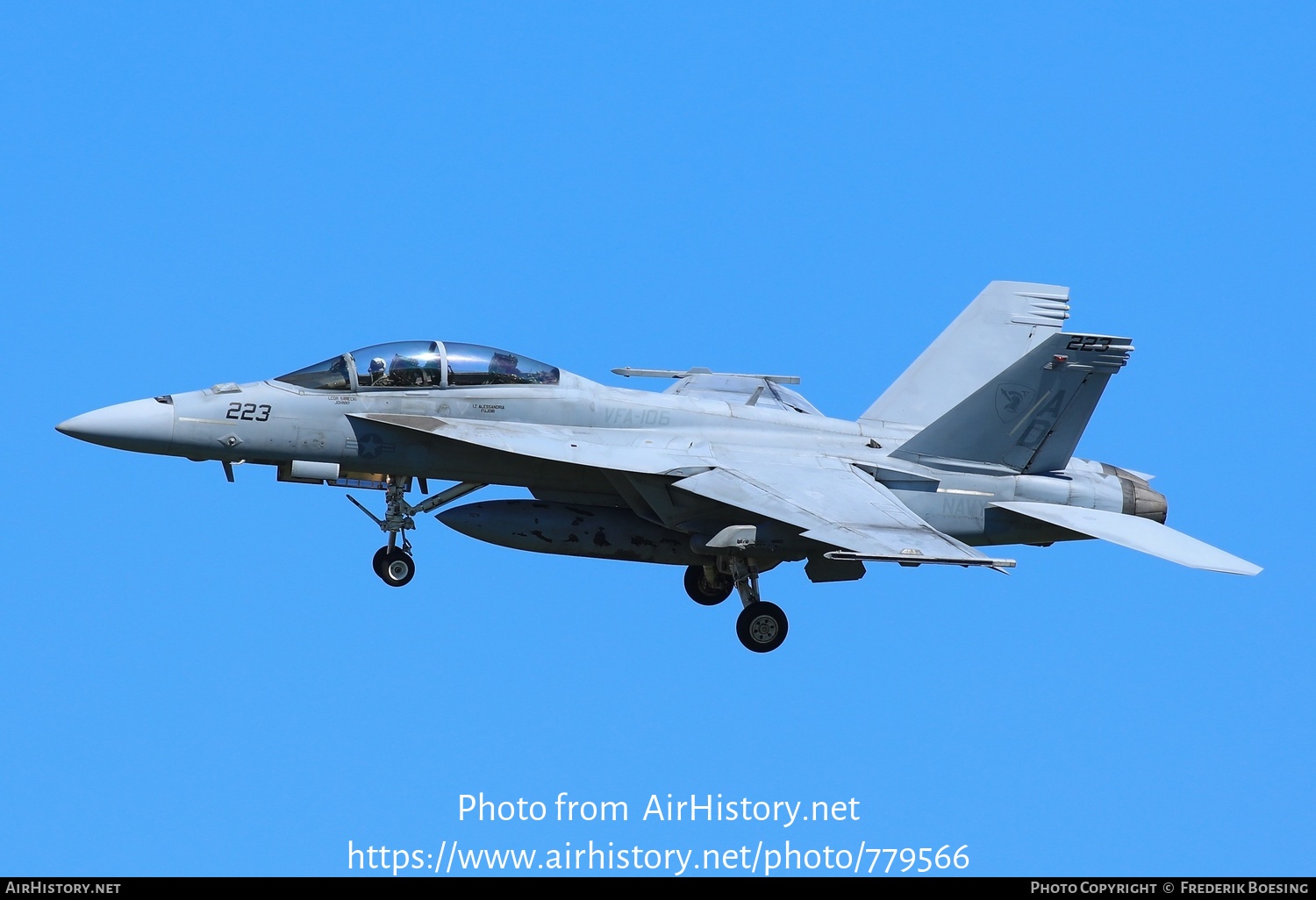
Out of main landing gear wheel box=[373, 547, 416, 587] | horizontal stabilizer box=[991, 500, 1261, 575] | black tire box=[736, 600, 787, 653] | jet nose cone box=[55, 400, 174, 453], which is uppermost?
jet nose cone box=[55, 400, 174, 453]

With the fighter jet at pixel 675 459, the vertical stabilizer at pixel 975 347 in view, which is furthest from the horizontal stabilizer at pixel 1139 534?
the vertical stabilizer at pixel 975 347

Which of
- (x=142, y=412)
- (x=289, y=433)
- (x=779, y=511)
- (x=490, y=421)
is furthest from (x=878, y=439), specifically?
(x=142, y=412)

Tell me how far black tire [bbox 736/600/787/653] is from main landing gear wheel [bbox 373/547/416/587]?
324cm

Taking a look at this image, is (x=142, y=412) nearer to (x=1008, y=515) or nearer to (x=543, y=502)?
(x=543, y=502)

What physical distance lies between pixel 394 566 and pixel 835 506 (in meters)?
4.27

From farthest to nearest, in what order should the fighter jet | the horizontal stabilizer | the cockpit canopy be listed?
the horizontal stabilizer
the cockpit canopy
the fighter jet

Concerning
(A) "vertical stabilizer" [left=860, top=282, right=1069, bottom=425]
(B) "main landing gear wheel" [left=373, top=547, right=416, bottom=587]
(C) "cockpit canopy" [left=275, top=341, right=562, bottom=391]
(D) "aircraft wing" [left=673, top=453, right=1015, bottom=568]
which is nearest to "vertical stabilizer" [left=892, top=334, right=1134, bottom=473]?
(D) "aircraft wing" [left=673, top=453, right=1015, bottom=568]

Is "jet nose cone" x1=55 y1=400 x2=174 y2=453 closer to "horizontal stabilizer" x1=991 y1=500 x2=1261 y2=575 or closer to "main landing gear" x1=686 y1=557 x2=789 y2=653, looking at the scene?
"main landing gear" x1=686 y1=557 x2=789 y2=653

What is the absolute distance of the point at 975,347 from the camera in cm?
2033

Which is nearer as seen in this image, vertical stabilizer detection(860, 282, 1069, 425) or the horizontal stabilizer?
the horizontal stabilizer

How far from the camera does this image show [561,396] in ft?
54.4

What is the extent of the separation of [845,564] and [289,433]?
549cm

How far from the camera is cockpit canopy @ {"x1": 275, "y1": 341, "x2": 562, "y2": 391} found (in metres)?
16.2

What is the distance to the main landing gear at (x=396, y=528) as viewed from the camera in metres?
16.5
